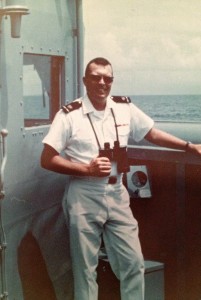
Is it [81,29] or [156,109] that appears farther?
[156,109]

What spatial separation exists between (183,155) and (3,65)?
156cm

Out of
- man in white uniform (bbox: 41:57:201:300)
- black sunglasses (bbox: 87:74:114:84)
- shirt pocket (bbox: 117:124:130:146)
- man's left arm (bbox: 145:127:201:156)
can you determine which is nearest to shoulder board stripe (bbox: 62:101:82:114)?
man in white uniform (bbox: 41:57:201:300)

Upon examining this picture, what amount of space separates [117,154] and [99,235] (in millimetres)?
496

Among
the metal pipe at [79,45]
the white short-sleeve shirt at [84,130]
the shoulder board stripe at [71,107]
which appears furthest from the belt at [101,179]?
the metal pipe at [79,45]

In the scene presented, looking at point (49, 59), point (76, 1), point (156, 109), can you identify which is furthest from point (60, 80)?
point (156, 109)

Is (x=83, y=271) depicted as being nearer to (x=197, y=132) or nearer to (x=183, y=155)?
(x=183, y=155)

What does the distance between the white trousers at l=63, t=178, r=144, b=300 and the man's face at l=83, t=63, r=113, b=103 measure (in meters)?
0.50

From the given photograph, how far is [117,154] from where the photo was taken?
326 centimetres

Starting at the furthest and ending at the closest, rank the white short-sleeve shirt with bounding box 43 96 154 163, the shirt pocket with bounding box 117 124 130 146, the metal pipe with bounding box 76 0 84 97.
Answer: the metal pipe with bounding box 76 0 84 97 → the shirt pocket with bounding box 117 124 130 146 → the white short-sleeve shirt with bounding box 43 96 154 163

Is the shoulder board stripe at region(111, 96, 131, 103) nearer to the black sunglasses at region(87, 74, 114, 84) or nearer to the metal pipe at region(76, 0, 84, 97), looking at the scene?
the black sunglasses at region(87, 74, 114, 84)

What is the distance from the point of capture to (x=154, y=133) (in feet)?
11.8

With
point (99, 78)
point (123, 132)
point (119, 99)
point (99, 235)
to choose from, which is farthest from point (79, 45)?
point (99, 235)

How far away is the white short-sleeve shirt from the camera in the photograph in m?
3.21

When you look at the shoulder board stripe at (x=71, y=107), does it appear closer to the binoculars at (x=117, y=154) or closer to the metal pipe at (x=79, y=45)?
the binoculars at (x=117, y=154)
